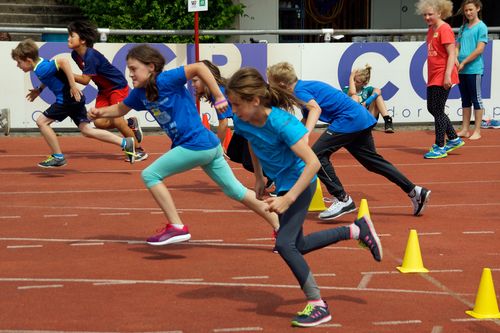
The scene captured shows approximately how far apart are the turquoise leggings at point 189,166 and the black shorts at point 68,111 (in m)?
4.97

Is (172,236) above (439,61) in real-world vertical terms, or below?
below

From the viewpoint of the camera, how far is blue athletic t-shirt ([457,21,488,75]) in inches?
563

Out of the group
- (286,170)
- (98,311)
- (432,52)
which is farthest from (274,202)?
(432,52)

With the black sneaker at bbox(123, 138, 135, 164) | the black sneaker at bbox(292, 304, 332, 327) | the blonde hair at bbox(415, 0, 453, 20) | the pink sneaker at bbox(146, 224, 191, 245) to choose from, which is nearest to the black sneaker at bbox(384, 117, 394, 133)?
the blonde hair at bbox(415, 0, 453, 20)

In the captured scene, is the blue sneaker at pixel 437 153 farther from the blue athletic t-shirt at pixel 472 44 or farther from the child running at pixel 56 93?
the child running at pixel 56 93

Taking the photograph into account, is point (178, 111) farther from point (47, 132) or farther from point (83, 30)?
point (83, 30)

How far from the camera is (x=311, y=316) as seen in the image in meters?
5.68

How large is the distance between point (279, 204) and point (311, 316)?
738 millimetres

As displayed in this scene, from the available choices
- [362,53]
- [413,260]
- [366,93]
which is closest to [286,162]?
[413,260]

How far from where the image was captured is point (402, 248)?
782 cm

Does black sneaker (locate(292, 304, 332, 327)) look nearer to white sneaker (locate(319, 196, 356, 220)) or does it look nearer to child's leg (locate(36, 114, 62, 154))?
white sneaker (locate(319, 196, 356, 220))

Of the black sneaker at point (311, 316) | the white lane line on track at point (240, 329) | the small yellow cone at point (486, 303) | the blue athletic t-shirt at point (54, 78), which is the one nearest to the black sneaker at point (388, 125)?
the blue athletic t-shirt at point (54, 78)

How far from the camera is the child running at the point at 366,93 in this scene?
15250mm

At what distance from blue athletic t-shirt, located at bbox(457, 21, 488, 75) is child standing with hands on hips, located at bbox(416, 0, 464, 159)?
137 centimetres
